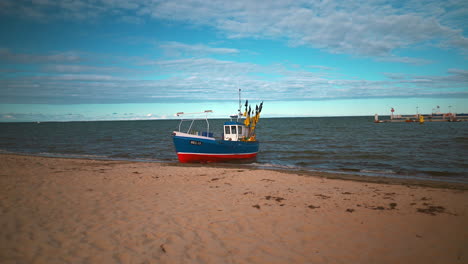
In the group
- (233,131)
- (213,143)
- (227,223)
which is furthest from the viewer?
(233,131)

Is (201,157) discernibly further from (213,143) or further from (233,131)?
(233,131)

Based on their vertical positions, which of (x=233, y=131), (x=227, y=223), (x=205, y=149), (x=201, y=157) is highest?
(x=233, y=131)

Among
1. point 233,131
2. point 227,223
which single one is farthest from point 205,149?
point 227,223

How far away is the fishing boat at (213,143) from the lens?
18.9 meters

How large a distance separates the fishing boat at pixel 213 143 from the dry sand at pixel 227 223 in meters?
7.82

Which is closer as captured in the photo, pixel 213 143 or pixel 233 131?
pixel 213 143

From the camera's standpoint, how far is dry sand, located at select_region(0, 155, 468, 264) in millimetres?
5156

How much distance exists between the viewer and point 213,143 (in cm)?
1908

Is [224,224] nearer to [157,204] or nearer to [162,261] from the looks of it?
[162,261]

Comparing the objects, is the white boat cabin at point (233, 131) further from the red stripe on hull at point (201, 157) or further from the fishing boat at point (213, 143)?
the red stripe on hull at point (201, 157)

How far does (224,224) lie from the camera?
664cm

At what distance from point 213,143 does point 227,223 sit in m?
12.6

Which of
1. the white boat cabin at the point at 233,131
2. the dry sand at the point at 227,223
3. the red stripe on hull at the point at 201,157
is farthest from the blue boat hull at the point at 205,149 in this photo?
the dry sand at the point at 227,223

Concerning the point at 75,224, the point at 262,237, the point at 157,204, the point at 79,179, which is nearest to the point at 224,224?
the point at 262,237
